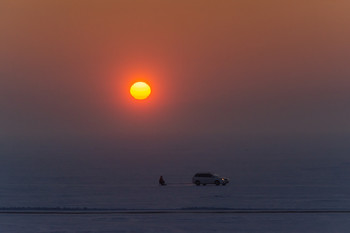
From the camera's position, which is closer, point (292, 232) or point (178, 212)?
point (292, 232)

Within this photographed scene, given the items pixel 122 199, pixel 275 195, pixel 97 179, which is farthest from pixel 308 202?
pixel 97 179

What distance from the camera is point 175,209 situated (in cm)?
2825

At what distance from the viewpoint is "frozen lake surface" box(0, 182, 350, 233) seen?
23531 millimetres

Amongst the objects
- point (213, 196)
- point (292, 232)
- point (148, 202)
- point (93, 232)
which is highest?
point (213, 196)

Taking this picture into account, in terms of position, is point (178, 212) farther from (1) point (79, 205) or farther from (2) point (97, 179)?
(2) point (97, 179)

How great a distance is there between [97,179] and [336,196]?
24.1m

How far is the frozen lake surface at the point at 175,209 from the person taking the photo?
23.5m

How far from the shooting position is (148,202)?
32.2 m

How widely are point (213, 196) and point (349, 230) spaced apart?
1404 centimetres

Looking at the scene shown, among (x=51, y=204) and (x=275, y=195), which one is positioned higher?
(x=275, y=195)

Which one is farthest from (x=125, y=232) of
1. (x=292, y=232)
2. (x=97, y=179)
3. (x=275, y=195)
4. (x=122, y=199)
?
(x=97, y=179)

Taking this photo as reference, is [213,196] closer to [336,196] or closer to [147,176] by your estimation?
[336,196]

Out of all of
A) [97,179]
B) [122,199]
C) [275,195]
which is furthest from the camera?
[97,179]

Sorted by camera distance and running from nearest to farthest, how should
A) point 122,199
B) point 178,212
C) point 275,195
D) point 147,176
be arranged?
point 178,212 → point 122,199 → point 275,195 → point 147,176
